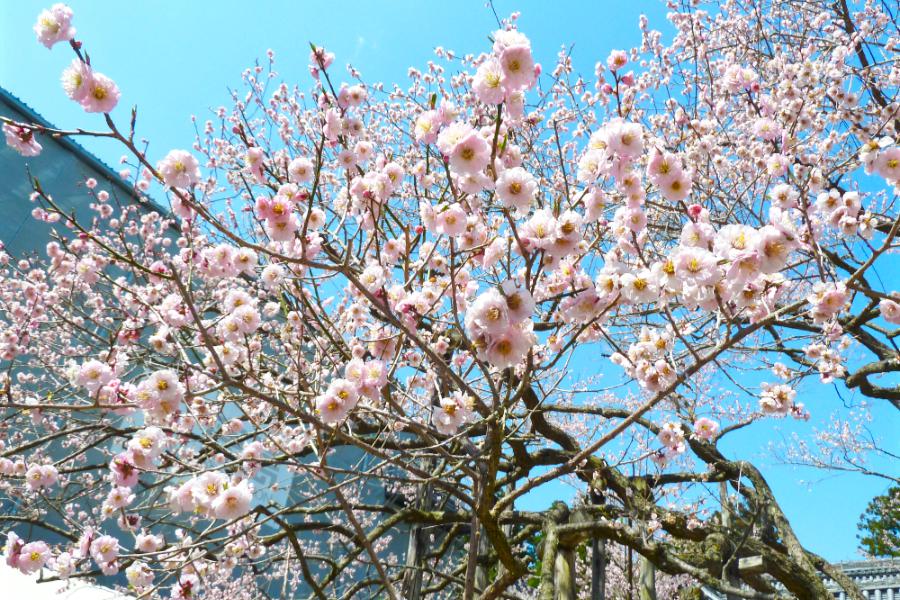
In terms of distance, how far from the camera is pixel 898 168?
1.98m

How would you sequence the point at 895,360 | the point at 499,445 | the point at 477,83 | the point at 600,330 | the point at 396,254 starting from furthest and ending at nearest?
the point at 895,360 → the point at 396,254 → the point at 600,330 → the point at 499,445 → the point at 477,83

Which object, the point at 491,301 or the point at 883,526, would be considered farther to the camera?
the point at 883,526

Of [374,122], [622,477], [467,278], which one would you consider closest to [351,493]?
[622,477]

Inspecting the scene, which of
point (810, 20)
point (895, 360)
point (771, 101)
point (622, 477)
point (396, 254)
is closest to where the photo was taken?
point (396, 254)

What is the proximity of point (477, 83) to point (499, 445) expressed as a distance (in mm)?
1287

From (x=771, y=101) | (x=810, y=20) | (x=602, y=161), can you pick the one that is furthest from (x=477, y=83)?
(x=810, y=20)

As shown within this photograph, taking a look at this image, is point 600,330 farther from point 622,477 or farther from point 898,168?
point 622,477

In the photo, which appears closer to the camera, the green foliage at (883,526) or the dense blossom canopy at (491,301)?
the dense blossom canopy at (491,301)

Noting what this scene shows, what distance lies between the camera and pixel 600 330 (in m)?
2.28

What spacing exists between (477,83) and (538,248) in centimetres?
51

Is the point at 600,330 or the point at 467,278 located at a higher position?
the point at 467,278

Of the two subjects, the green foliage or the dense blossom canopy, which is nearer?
the dense blossom canopy

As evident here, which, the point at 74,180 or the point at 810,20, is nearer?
the point at 810,20

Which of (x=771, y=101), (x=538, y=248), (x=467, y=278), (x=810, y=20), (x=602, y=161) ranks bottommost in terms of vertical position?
(x=538, y=248)
